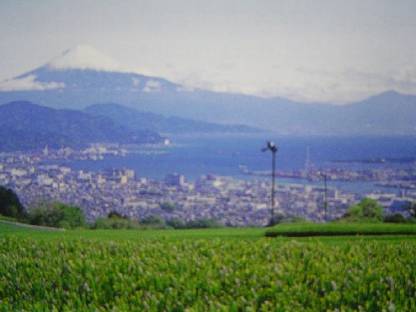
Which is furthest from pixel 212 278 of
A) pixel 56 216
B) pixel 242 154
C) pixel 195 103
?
pixel 195 103

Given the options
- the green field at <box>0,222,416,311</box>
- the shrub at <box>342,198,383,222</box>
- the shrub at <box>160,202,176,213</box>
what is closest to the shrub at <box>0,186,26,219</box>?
the shrub at <box>342,198,383,222</box>

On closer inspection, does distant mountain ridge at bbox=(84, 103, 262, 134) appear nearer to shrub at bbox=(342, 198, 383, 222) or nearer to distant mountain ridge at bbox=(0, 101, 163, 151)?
distant mountain ridge at bbox=(0, 101, 163, 151)

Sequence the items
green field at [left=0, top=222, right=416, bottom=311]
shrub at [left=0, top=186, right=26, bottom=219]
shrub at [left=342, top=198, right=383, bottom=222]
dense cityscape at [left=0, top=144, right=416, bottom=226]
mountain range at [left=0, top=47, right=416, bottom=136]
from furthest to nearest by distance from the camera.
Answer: mountain range at [left=0, top=47, right=416, bottom=136] < dense cityscape at [left=0, top=144, right=416, bottom=226] < shrub at [left=0, top=186, right=26, bottom=219] < shrub at [left=342, top=198, right=383, bottom=222] < green field at [left=0, top=222, right=416, bottom=311]

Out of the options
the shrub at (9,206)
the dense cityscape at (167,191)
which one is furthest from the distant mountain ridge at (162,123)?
the shrub at (9,206)

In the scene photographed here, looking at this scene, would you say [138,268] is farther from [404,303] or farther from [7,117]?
[7,117]

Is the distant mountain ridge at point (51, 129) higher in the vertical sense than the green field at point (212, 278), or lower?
higher

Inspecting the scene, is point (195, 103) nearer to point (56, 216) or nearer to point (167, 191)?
point (167, 191)

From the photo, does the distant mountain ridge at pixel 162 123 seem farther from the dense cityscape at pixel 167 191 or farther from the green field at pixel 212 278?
the green field at pixel 212 278
